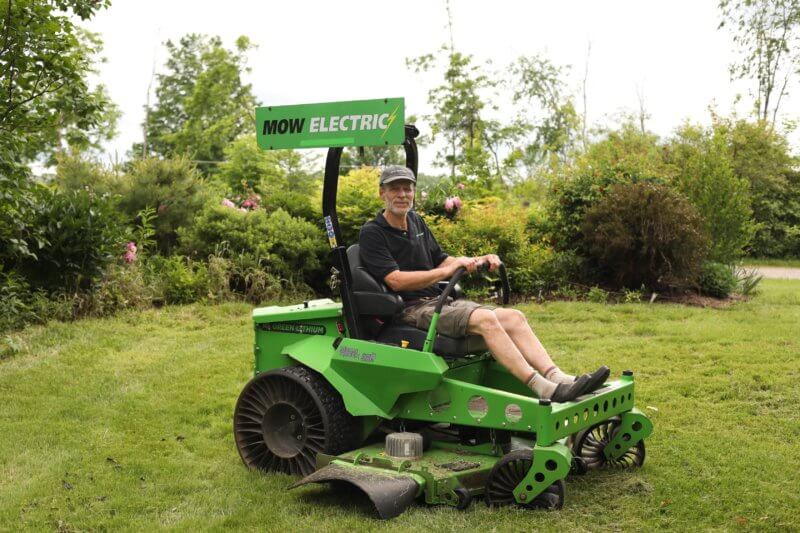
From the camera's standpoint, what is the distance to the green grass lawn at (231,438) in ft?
15.0

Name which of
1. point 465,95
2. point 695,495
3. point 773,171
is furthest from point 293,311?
point 773,171

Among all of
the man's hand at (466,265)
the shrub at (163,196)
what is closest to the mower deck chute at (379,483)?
the man's hand at (466,265)

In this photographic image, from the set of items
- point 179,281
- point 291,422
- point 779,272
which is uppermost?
point 179,281

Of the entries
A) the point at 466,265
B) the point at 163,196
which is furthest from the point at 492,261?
the point at 163,196

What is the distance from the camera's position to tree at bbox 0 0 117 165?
23.2 ft

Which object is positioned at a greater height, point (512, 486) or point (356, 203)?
point (356, 203)

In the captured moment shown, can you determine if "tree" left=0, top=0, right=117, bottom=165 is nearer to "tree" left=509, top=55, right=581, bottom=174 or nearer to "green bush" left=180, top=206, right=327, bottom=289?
"green bush" left=180, top=206, right=327, bottom=289

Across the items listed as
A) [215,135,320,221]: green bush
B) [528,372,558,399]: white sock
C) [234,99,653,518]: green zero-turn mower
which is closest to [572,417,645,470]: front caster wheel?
[234,99,653,518]: green zero-turn mower

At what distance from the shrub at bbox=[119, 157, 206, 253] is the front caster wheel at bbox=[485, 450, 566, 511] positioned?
28.3ft

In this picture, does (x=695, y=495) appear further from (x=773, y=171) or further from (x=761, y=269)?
(x=773, y=171)

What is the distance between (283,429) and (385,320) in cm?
92

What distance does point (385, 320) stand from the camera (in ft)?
17.2

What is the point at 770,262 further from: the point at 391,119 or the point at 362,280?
the point at 391,119

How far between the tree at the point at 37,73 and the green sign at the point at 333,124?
298cm
